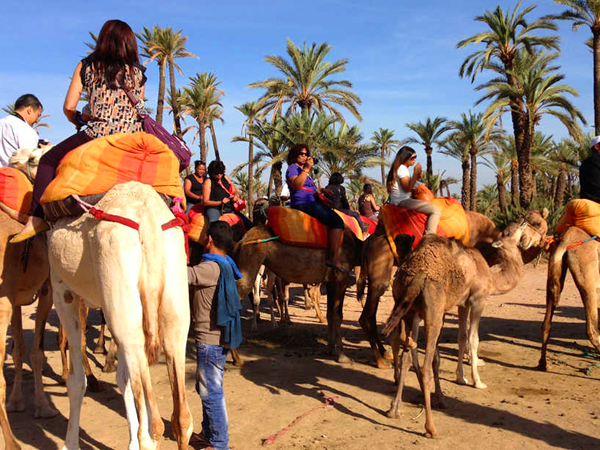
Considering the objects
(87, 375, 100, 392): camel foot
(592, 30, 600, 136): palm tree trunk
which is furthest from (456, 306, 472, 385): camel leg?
(592, 30, 600, 136): palm tree trunk

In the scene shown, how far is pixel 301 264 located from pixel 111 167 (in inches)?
181

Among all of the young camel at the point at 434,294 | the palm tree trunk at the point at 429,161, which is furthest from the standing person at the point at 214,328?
the palm tree trunk at the point at 429,161

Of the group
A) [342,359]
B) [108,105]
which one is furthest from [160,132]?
[342,359]

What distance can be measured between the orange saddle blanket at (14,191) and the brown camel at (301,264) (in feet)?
11.1

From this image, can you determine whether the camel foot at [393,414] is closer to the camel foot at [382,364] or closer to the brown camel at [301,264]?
the camel foot at [382,364]

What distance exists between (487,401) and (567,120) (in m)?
21.2

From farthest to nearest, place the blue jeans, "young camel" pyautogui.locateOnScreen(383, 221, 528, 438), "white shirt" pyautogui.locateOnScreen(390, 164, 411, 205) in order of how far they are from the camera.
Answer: "white shirt" pyautogui.locateOnScreen(390, 164, 411, 205) < "young camel" pyautogui.locateOnScreen(383, 221, 528, 438) < the blue jeans

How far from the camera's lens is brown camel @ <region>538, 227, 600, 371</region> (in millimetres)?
7039

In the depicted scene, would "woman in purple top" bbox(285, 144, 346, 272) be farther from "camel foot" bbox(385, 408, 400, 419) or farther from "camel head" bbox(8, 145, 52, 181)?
"camel head" bbox(8, 145, 52, 181)

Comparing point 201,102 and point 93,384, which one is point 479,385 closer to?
point 93,384

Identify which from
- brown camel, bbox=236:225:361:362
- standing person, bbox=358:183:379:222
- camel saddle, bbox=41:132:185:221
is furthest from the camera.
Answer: standing person, bbox=358:183:379:222

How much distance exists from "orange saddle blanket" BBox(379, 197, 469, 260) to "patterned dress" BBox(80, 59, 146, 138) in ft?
13.8

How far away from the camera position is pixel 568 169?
119ft

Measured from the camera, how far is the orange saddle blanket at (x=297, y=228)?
7906 mm
